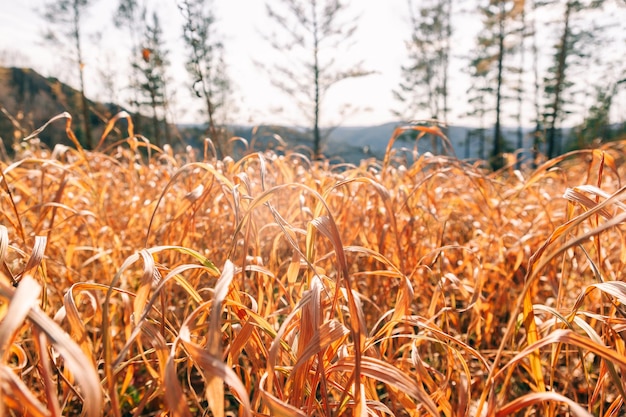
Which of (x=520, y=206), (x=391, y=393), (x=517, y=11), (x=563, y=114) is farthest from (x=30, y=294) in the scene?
(x=563, y=114)

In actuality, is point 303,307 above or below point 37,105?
below

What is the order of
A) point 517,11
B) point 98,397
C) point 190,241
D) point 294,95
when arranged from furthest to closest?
point 294,95 < point 517,11 < point 190,241 < point 98,397

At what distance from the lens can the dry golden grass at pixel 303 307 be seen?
0.29 m

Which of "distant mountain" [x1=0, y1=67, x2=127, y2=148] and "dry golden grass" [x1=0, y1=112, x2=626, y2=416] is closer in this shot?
"dry golden grass" [x1=0, y1=112, x2=626, y2=416]

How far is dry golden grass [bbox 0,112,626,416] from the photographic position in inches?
11.5

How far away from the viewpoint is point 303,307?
0.40 m

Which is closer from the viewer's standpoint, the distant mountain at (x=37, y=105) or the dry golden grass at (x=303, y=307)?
the dry golden grass at (x=303, y=307)

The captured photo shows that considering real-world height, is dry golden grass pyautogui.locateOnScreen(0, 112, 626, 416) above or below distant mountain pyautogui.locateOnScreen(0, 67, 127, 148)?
below

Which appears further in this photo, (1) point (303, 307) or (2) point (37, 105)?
(2) point (37, 105)

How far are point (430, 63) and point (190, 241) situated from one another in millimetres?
15918

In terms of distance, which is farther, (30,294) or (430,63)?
(430,63)

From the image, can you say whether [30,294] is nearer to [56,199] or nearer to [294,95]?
[56,199]

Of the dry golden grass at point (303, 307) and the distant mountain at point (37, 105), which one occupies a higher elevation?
the distant mountain at point (37, 105)

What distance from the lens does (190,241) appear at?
92cm
